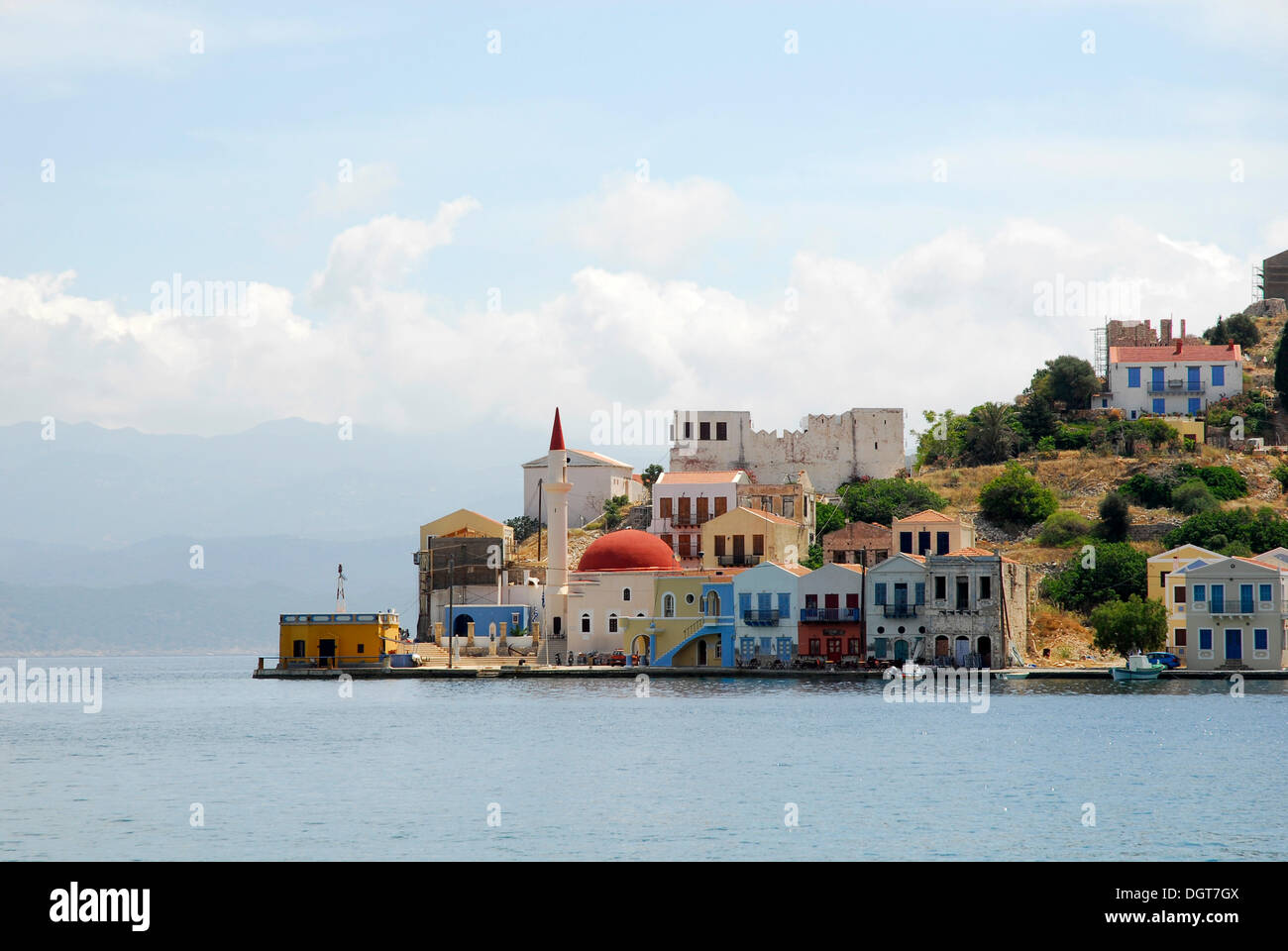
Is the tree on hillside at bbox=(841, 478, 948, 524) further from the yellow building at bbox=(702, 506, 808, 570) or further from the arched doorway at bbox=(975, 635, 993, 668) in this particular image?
the arched doorway at bbox=(975, 635, 993, 668)

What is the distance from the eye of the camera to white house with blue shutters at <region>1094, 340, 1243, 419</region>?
85438 millimetres

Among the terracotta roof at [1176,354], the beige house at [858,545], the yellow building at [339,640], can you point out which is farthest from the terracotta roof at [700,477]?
the terracotta roof at [1176,354]

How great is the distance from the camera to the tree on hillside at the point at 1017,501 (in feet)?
254

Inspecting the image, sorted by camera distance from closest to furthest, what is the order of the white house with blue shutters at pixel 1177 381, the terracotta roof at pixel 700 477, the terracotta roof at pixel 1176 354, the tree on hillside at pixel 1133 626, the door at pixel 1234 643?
the door at pixel 1234 643, the tree on hillside at pixel 1133 626, the terracotta roof at pixel 700 477, the white house with blue shutters at pixel 1177 381, the terracotta roof at pixel 1176 354

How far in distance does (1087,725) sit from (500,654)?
34785 mm

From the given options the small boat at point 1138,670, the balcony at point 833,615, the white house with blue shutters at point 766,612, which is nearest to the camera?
the small boat at point 1138,670

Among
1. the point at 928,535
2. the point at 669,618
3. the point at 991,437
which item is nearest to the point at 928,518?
the point at 928,535

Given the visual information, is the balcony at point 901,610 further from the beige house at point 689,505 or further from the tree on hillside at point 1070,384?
the tree on hillside at point 1070,384

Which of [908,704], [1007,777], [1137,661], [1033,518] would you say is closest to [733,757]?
[1007,777]

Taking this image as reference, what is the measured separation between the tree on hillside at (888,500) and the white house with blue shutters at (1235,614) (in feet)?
58.4

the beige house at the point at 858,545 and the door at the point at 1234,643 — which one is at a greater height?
the beige house at the point at 858,545

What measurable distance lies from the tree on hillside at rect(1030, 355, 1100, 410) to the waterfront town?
0.42ft

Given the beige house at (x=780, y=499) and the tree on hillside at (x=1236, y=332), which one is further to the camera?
the tree on hillside at (x=1236, y=332)
